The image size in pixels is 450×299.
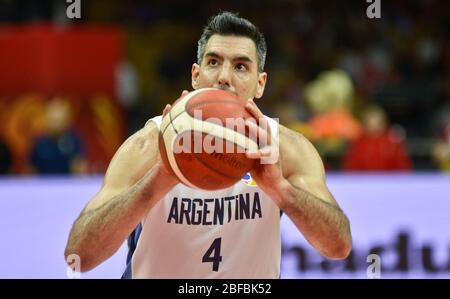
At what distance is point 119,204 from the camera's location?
3.86 m

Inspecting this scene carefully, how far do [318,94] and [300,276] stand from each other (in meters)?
3.44

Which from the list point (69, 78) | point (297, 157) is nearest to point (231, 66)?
point (297, 157)

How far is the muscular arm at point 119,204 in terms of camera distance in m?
3.78

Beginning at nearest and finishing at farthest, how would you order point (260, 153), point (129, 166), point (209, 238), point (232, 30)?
point (260, 153), point (129, 166), point (209, 238), point (232, 30)

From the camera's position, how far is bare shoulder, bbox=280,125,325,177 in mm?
4191

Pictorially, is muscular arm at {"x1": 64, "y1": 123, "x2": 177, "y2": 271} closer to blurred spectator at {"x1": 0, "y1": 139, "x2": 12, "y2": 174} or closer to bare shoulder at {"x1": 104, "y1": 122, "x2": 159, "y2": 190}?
bare shoulder at {"x1": 104, "y1": 122, "x2": 159, "y2": 190}

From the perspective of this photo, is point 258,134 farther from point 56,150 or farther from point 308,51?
point 308,51

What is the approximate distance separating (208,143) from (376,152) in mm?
6977

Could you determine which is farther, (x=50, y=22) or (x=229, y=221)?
(x=50, y=22)

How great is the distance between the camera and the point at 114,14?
1839 centimetres

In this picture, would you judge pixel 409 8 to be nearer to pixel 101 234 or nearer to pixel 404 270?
pixel 404 270

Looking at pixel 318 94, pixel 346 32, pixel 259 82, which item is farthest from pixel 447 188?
pixel 346 32

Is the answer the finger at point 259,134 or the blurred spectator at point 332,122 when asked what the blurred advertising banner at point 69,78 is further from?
the finger at point 259,134
